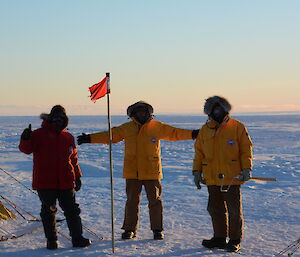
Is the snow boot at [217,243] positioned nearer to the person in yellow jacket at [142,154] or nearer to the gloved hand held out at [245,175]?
the person in yellow jacket at [142,154]

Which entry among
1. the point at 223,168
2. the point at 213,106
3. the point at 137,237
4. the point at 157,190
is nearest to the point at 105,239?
the point at 137,237

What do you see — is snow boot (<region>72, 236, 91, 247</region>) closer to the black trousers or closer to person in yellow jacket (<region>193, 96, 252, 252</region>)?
the black trousers

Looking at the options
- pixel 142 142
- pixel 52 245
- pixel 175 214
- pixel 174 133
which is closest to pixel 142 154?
pixel 142 142

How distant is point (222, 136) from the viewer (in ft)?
14.6

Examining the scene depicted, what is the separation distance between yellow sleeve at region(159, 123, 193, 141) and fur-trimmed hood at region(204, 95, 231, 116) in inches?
17.7

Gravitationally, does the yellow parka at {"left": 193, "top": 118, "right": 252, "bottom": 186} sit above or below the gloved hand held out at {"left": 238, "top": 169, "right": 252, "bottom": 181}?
above

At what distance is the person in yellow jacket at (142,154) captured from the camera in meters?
4.88

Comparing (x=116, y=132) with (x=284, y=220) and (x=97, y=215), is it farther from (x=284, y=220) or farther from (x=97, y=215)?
(x=284, y=220)

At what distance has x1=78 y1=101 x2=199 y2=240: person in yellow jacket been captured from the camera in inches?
192

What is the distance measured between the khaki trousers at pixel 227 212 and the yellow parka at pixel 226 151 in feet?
0.39

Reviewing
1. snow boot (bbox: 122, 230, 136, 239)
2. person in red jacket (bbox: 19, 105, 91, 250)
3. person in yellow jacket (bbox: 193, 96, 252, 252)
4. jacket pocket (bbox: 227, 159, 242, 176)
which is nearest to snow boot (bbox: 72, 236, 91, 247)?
person in red jacket (bbox: 19, 105, 91, 250)

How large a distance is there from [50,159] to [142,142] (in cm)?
101

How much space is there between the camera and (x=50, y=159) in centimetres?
441

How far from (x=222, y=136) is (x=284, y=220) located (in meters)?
2.41
